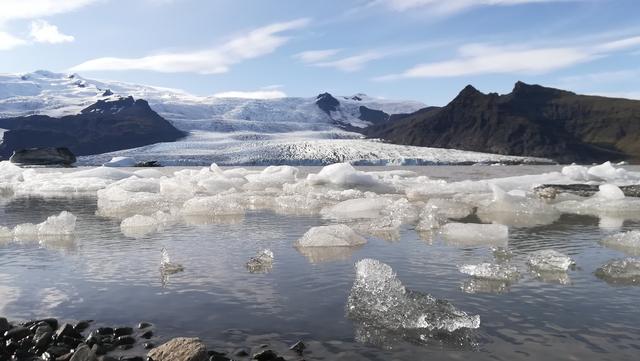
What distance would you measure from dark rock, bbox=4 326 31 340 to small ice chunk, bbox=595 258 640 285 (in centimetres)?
1028

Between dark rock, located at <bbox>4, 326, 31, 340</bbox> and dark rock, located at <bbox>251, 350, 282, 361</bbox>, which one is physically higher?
dark rock, located at <bbox>251, 350, 282, 361</bbox>

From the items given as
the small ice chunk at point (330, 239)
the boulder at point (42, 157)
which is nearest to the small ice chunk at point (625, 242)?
the small ice chunk at point (330, 239)

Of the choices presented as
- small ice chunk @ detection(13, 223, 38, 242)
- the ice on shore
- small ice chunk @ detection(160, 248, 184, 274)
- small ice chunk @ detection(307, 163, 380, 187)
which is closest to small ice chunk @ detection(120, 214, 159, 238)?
small ice chunk @ detection(13, 223, 38, 242)

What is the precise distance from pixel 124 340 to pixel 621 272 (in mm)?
9468

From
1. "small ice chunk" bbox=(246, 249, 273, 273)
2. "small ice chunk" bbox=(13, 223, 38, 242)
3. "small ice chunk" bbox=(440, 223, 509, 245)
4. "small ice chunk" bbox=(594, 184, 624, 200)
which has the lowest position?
"small ice chunk" bbox=(13, 223, 38, 242)

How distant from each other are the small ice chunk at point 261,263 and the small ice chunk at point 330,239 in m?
2.08

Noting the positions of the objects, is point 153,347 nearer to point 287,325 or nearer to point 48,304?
point 287,325

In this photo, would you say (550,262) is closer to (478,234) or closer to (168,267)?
(478,234)

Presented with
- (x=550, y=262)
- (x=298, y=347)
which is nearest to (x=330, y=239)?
(x=550, y=262)

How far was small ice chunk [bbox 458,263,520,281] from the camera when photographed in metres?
10.4

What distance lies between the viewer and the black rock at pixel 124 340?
23.7 feet

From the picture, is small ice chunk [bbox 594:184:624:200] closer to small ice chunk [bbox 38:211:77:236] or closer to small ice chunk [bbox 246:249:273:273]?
small ice chunk [bbox 246:249:273:273]

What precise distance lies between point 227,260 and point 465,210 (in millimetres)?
14020

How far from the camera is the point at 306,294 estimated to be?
373 inches
